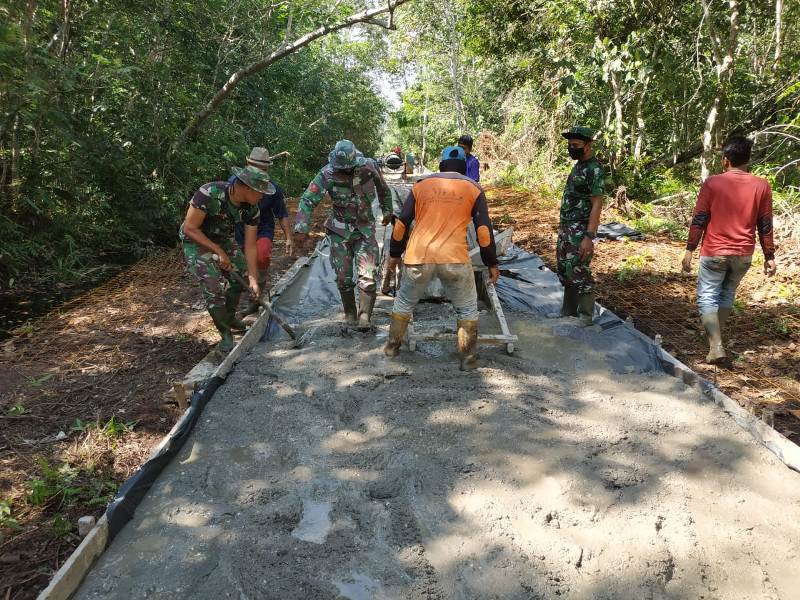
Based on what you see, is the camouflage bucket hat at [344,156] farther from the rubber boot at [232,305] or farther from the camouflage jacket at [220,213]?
the rubber boot at [232,305]

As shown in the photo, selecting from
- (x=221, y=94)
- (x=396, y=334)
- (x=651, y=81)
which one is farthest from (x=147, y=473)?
(x=651, y=81)

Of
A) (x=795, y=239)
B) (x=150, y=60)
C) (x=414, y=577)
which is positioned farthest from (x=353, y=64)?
(x=414, y=577)

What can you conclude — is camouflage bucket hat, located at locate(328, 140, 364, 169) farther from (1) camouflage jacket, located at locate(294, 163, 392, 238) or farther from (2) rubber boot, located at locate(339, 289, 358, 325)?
(2) rubber boot, located at locate(339, 289, 358, 325)

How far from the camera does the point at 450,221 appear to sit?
10.9 feet

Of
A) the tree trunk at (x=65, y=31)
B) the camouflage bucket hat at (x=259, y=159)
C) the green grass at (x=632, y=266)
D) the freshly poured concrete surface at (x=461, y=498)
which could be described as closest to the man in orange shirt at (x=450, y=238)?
the freshly poured concrete surface at (x=461, y=498)

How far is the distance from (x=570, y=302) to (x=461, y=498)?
2.77 metres

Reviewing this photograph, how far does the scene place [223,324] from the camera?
390 cm

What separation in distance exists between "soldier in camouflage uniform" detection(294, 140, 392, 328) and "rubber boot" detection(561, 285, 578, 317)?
67.6 inches

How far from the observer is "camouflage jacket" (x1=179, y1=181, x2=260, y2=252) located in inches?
139

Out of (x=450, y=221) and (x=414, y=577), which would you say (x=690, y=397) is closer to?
(x=450, y=221)

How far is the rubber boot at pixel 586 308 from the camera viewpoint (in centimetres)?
439

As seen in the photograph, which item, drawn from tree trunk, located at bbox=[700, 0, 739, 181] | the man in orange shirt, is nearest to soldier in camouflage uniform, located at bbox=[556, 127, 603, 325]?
the man in orange shirt

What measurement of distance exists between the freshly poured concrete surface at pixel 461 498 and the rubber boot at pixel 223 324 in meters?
0.61

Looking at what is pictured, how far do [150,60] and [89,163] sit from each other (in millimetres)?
1856
